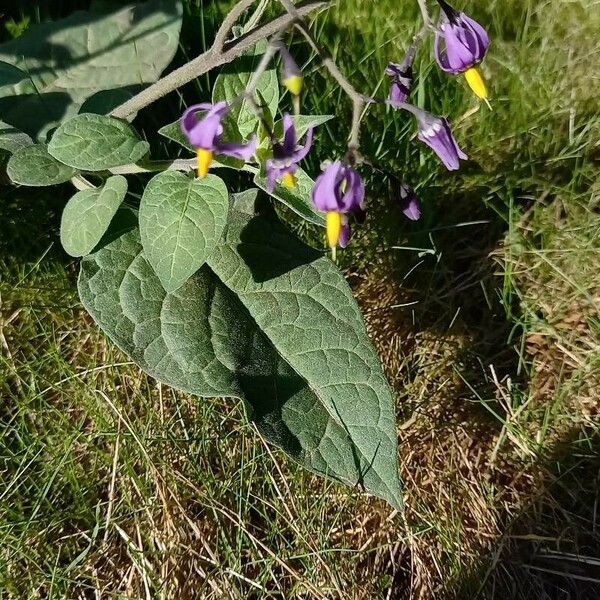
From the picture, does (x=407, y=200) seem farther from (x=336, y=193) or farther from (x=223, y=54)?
(x=223, y=54)

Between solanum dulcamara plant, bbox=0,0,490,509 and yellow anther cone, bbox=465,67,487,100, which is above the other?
yellow anther cone, bbox=465,67,487,100

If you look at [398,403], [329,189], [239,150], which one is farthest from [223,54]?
[398,403]

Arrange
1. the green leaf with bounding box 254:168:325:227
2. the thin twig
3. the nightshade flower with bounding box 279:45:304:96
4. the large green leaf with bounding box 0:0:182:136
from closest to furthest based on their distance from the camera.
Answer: the nightshade flower with bounding box 279:45:304:96
the thin twig
the green leaf with bounding box 254:168:325:227
the large green leaf with bounding box 0:0:182:136

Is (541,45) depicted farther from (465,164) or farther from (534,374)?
(534,374)

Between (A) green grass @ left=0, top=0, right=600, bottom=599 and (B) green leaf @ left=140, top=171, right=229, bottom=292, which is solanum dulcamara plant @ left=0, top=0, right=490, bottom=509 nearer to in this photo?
(B) green leaf @ left=140, top=171, right=229, bottom=292

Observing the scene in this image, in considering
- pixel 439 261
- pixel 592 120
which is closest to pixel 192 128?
pixel 439 261

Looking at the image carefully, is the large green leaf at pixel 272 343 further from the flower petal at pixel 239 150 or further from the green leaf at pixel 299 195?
the flower petal at pixel 239 150

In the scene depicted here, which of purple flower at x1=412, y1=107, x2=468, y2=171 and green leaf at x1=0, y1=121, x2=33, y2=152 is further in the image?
green leaf at x1=0, y1=121, x2=33, y2=152

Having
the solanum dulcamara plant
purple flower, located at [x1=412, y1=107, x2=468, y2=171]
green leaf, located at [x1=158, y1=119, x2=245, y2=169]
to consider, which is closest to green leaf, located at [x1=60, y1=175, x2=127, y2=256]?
the solanum dulcamara plant
